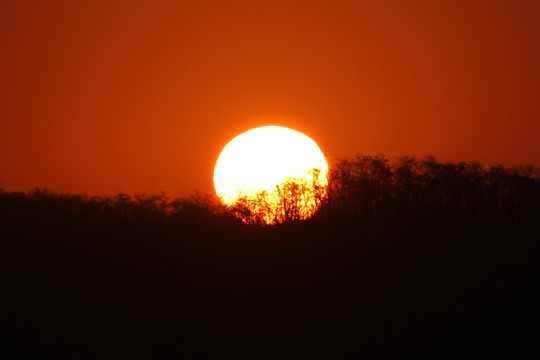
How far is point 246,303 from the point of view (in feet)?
163

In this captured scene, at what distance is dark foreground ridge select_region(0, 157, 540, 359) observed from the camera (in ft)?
139

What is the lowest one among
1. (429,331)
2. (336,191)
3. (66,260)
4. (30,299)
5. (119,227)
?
(429,331)

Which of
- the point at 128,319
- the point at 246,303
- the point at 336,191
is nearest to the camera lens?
the point at 128,319

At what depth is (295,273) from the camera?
56.4 metres

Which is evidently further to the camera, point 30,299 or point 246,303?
point 246,303

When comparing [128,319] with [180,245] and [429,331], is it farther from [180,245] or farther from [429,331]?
[429,331]

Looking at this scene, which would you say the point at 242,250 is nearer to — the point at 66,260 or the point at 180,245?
the point at 180,245

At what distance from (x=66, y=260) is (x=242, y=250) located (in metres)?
15.2

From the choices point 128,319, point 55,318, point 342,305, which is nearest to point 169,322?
point 128,319

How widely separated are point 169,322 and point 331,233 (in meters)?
29.2

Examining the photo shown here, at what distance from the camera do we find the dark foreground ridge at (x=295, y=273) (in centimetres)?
4238

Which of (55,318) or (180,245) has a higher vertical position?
(180,245)

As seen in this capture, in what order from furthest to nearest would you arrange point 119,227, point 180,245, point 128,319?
point 119,227, point 180,245, point 128,319

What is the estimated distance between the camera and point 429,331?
1778 inches
